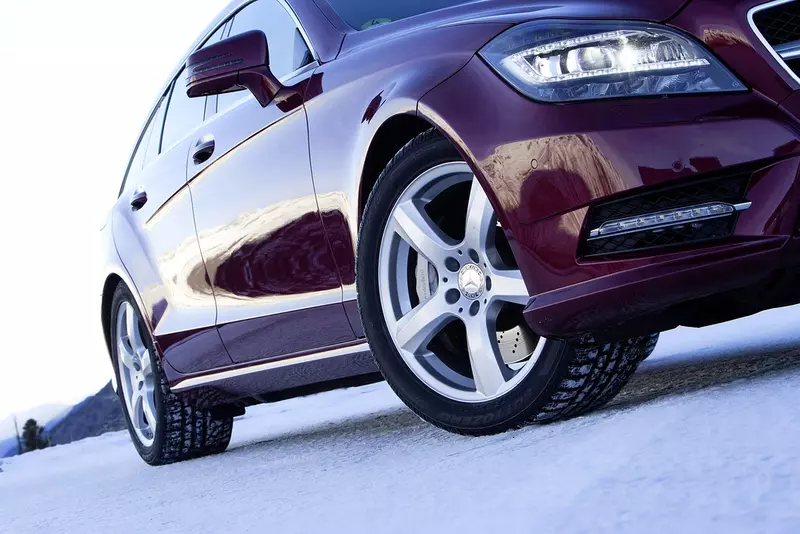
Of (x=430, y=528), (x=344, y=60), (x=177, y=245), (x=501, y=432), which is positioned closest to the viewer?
(x=430, y=528)

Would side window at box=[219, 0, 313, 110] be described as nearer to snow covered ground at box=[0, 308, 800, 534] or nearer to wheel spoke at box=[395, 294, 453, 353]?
wheel spoke at box=[395, 294, 453, 353]

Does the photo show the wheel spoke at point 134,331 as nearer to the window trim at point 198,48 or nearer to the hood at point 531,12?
the window trim at point 198,48

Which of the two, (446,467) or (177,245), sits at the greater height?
(177,245)

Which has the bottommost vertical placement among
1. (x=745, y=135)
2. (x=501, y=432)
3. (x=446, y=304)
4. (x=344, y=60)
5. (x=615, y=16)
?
(x=501, y=432)

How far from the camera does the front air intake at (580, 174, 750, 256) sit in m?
2.52

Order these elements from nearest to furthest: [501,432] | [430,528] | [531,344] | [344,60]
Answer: [430,528] → [501,432] → [531,344] → [344,60]

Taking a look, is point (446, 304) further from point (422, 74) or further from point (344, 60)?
point (344, 60)

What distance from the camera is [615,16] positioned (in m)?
2.65

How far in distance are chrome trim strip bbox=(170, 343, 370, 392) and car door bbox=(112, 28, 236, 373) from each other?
5cm

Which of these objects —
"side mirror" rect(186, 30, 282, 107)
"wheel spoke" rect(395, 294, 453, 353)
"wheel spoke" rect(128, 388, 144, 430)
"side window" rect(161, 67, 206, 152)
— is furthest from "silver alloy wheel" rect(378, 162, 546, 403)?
"wheel spoke" rect(128, 388, 144, 430)

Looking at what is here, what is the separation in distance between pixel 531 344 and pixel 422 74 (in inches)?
31.8

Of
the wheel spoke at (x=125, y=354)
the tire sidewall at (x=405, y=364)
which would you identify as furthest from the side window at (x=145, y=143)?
the tire sidewall at (x=405, y=364)

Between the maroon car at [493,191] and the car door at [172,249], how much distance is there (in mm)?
140

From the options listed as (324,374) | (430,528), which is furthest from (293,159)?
(430,528)
